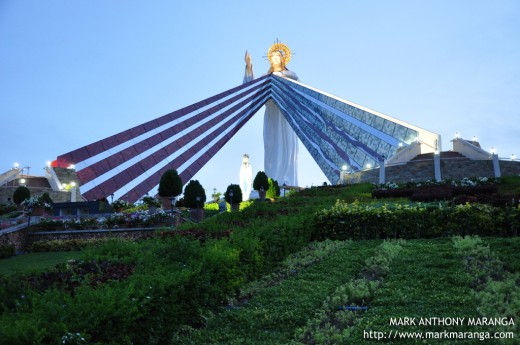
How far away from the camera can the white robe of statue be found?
31484mm

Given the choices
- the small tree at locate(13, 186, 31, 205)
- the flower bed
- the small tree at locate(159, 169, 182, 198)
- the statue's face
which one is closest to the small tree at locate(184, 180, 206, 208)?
the small tree at locate(159, 169, 182, 198)

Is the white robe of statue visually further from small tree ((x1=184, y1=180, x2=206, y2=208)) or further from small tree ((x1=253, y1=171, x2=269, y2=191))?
small tree ((x1=184, y1=180, x2=206, y2=208))

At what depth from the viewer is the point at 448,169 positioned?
22531 millimetres

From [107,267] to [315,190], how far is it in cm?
1605

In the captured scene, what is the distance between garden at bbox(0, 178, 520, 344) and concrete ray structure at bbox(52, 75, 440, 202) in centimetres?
1731

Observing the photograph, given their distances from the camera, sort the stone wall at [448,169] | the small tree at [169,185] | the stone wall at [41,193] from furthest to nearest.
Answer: the stone wall at [41,193]
the stone wall at [448,169]
the small tree at [169,185]

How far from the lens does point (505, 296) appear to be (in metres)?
5.10

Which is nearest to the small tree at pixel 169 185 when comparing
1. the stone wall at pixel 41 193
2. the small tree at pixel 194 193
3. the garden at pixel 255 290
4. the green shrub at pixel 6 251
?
the small tree at pixel 194 193

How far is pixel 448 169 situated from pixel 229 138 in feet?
51.9

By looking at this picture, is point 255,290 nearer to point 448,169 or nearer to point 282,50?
point 448,169

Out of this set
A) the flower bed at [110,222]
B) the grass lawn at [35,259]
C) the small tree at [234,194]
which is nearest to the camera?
the grass lawn at [35,259]

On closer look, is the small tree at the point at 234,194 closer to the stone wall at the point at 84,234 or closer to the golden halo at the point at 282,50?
the stone wall at the point at 84,234

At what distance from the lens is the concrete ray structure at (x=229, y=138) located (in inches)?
985

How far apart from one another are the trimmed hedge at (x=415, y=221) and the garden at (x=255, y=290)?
0.68 metres
